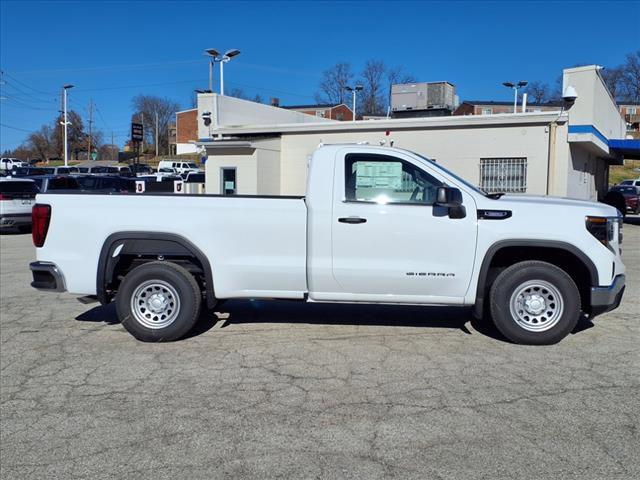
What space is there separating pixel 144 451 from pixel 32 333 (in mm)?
3627

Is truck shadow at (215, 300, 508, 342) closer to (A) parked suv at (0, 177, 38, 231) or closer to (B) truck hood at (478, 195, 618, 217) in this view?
(B) truck hood at (478, 195, 618, 217)

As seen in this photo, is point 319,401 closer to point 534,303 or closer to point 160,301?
point 160,301

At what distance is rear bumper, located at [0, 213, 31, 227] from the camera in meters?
18.5

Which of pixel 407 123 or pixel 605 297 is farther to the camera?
pixel 407 123

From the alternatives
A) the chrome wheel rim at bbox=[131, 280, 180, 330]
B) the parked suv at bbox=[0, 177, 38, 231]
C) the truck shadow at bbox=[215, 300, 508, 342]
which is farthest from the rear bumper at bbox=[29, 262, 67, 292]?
the parked suv at bbox=[0, 177, 38, 231]

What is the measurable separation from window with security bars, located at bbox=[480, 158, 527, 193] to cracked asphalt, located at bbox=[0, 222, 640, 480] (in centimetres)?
1100

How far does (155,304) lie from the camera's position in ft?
20.9

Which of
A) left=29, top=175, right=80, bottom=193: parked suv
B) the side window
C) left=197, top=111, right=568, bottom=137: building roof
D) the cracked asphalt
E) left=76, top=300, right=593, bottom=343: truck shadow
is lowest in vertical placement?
the cracked asphalt

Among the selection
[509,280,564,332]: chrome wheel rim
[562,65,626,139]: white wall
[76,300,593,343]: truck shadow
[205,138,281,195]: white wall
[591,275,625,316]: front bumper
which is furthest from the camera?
[205,138,281,195]: white wall

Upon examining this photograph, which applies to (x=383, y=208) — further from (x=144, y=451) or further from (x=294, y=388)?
(x=144, y=451)

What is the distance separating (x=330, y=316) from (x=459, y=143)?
12.3 meters

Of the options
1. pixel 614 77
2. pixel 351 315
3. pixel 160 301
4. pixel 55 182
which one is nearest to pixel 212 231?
pixel 160 301

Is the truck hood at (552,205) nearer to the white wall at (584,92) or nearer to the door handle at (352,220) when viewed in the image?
the door handle at (352,220)

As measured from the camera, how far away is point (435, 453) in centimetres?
381
